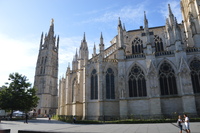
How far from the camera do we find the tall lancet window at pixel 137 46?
33734 mm

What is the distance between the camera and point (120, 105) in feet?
78.9

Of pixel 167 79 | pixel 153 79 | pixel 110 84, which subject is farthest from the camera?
pixel 110 84

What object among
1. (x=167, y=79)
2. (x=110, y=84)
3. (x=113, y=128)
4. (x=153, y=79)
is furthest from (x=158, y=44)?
(x=113, y=128)

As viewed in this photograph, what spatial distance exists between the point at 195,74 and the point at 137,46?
13.7m

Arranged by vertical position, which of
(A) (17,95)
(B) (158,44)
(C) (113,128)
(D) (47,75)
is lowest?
(C) (113,128)

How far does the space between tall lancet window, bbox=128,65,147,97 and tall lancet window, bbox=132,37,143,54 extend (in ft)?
28.5

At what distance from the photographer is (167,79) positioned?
24281 millimetres

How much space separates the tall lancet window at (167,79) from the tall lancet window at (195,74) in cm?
266

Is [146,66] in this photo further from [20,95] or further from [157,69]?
[20,95]

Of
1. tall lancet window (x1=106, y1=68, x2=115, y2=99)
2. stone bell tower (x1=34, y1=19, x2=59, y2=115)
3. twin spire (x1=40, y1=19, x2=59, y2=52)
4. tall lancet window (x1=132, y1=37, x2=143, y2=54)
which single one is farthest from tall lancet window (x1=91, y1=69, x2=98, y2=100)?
twin spire (x1=40, y1=19, x2=59, y2=52)

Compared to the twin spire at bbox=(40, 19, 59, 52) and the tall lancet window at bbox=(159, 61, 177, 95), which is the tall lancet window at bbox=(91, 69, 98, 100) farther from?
the twin spire at bbox=(40, 19, 59, 52)

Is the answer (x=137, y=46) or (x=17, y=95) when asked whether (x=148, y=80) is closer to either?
(x=137, y=46)

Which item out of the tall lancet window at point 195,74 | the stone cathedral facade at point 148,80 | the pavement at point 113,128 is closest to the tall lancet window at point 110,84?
the stone cathedral facade at point 148,80

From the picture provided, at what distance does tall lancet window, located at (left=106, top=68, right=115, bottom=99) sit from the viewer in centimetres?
2634
